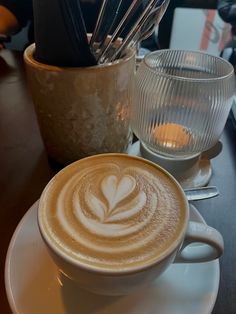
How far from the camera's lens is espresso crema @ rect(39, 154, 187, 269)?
0.24 metres

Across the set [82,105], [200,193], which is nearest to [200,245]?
[200,193]

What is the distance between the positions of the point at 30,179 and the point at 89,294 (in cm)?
19

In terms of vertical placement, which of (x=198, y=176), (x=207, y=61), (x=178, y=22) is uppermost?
(x=207, y=61)

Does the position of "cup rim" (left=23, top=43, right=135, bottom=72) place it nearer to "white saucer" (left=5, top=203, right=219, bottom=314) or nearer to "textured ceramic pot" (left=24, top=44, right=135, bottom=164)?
"textured ceramic pot" (left=24, top=44, right=135, bottom=164)

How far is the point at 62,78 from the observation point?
1.06 ft

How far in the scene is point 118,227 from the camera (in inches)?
10.0

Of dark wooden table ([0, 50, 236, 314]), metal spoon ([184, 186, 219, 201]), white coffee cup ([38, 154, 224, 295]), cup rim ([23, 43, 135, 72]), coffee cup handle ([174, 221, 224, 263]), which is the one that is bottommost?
dark wooden table ([0, 50, 236, 314])

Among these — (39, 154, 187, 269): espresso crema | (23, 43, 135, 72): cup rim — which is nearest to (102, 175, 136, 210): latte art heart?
(39, 154, 187, 269): espresso crema

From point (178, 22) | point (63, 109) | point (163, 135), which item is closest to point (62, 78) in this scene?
point (63, 109)

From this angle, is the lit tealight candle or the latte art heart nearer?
the latte art heart

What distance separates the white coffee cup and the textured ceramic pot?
0.22 ft

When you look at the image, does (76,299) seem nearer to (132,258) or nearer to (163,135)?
(132,258)

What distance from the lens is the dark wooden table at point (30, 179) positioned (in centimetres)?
30

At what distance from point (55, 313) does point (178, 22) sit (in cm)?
192
